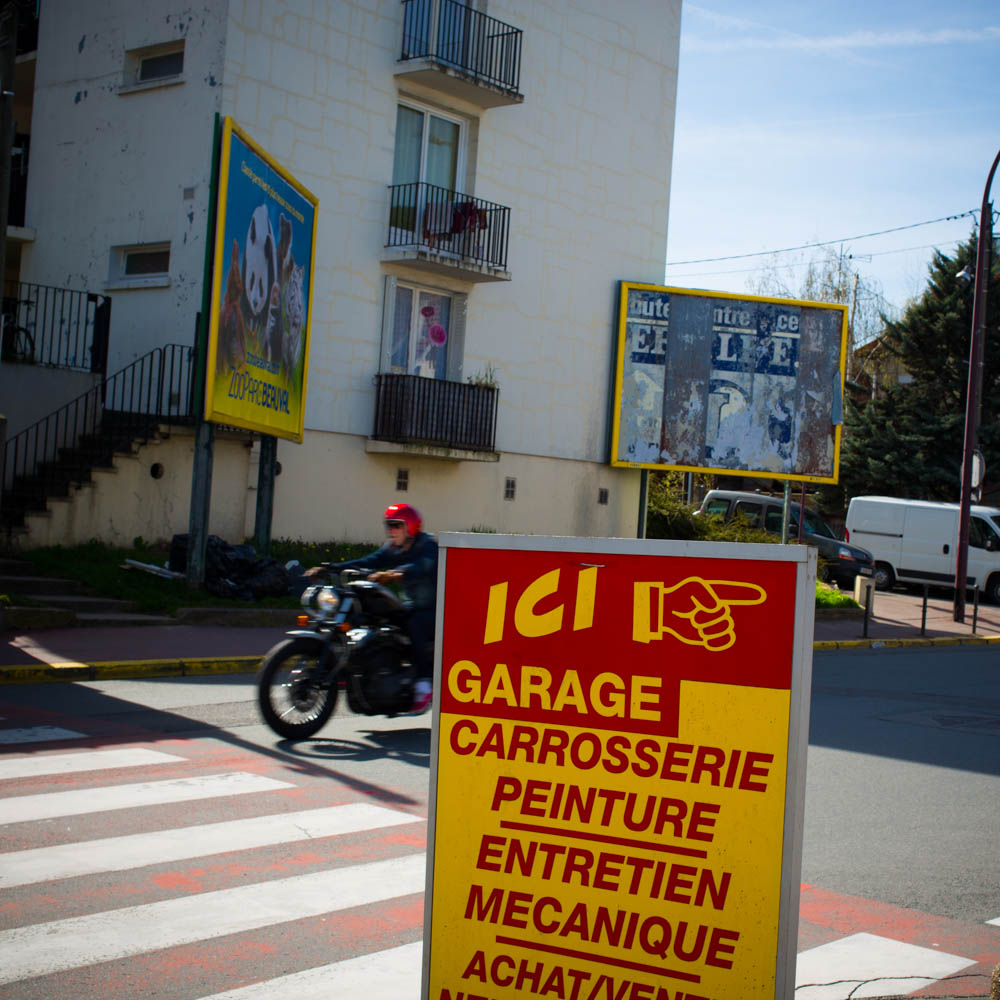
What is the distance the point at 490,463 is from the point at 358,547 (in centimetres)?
404

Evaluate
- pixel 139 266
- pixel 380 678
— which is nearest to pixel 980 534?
pixel 139 266

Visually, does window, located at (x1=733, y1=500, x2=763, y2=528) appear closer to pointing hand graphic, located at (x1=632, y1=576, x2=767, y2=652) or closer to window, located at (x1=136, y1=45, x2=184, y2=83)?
window, located at (x1=136, y1=45, x2=184, y2=83)

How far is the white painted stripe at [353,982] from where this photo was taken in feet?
13.4

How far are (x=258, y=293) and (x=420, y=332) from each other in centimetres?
755

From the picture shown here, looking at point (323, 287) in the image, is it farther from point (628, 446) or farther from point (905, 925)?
point (905, 925)

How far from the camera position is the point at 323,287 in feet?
71.4

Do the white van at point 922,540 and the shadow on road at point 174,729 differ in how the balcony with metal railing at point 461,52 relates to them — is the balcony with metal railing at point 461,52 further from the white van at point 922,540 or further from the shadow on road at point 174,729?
the shadow on road at point 174,729

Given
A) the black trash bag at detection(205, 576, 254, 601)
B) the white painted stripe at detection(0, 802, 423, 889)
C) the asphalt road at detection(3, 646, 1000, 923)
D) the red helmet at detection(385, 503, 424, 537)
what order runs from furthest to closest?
the black trash bag at detection(205, 576, 254, 601)
the red helmet at detection(385, 503, 424, 537)
the asphalt road at detection(3, 646, 1000, 923)
the white painted stripe at detection(0, 802, 423, 889)

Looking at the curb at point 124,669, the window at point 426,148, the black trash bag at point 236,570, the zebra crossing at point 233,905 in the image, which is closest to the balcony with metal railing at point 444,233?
the window at point 426,148

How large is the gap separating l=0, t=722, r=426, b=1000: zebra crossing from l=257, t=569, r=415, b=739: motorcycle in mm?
1040

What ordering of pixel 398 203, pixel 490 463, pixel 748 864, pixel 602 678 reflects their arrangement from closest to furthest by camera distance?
pixel 748 864 → pixel 602 678 → pixel 398 203 → pixel 490 463

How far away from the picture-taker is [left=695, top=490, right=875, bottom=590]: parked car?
29.0 m

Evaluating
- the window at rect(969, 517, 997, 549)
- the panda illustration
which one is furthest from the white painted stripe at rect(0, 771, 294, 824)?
the window at rect(969, 517, 997, 549)

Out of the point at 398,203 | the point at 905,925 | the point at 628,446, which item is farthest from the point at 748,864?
the point at 628,446
